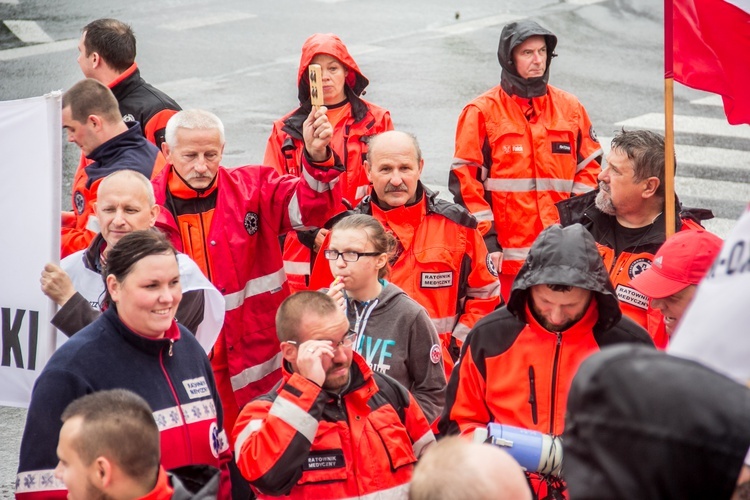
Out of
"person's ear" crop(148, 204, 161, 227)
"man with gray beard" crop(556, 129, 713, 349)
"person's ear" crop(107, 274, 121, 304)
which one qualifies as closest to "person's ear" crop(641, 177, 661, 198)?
"man with gray beard" crop(556, 129, 713, 349)

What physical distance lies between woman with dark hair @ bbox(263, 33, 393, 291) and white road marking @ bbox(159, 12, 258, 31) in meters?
10.2

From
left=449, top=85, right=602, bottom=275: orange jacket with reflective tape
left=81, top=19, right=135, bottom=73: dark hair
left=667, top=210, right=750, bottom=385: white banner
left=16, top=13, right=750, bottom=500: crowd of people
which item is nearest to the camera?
left=16, top=13, right=750, bottom=500: crowd of people

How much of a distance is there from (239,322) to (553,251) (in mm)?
2200

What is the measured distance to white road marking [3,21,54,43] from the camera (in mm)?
16875

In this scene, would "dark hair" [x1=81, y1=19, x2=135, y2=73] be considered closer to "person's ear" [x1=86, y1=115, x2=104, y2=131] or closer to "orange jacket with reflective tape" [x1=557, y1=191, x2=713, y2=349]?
"person's ear" [x1=86, y1=115, x2=104, y2=131]

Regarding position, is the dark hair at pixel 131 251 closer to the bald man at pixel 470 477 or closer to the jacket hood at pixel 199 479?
the jacket hood at pixel 199 479

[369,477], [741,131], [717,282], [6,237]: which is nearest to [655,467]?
[717,282]

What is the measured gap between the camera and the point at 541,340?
5.00 metres

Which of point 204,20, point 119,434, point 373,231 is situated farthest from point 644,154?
point 204,20

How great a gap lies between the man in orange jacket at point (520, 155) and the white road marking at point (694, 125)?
20.8 feet

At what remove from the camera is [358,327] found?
→ 19.4 feet

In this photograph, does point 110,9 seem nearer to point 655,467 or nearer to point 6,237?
point 6,237

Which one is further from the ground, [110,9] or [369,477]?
[110,9]

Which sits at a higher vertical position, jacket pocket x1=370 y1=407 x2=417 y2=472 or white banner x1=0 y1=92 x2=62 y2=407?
Answer: white banner x1=0 y1=92 x2=62 y2=407
